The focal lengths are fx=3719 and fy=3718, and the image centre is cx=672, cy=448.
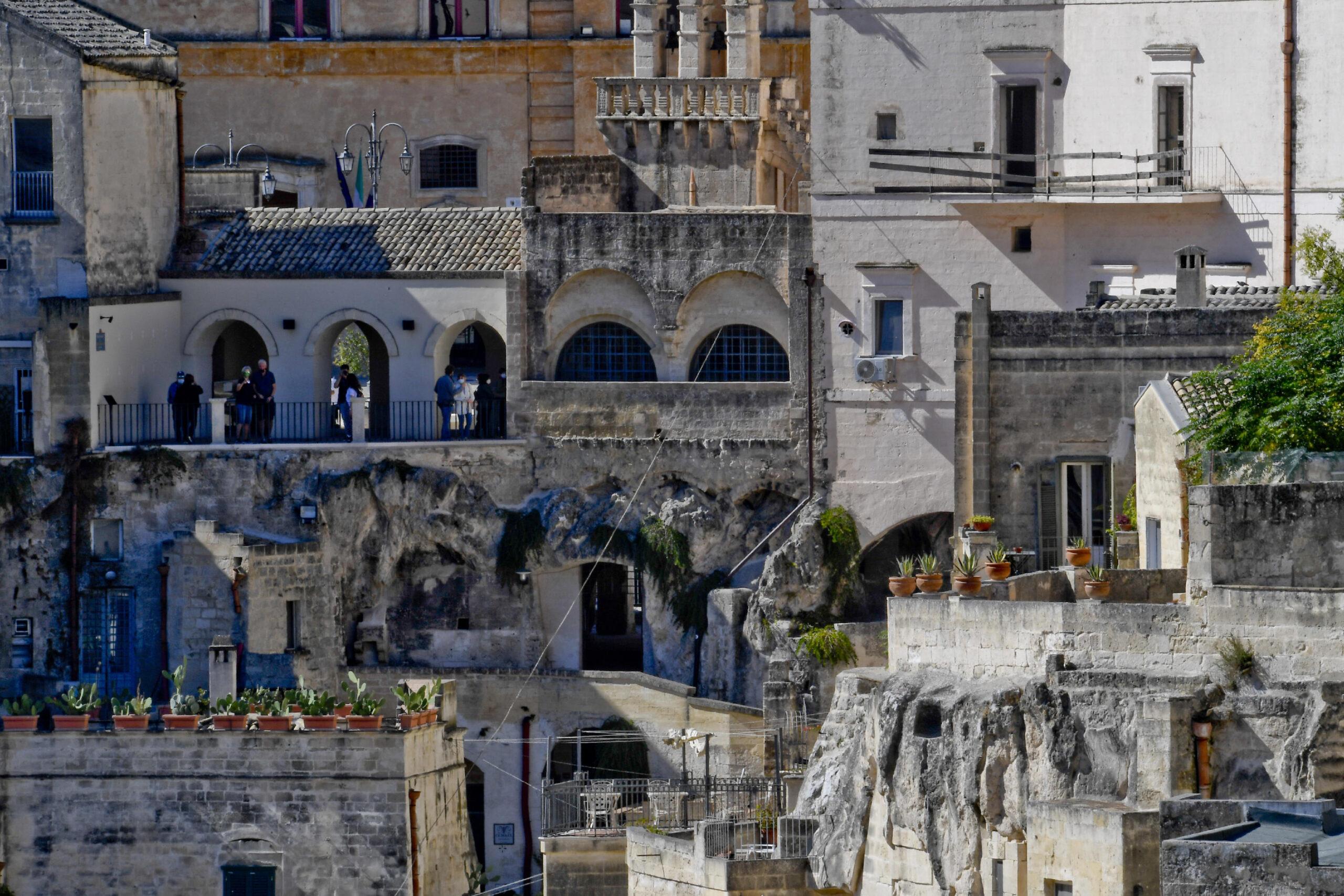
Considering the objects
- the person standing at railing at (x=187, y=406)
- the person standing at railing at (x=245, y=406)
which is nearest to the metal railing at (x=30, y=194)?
the person standing at railing at (x=187, y=406)

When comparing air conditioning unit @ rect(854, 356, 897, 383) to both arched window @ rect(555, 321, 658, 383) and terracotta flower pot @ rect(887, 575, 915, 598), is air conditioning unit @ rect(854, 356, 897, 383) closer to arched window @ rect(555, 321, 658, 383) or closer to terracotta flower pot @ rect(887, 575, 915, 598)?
arched window @ rect(555, 321, 658, 383)

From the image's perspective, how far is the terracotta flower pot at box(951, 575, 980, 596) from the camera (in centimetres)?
4650

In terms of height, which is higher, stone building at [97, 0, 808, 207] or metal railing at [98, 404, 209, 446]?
stone building at [97, 0, 808, 207]

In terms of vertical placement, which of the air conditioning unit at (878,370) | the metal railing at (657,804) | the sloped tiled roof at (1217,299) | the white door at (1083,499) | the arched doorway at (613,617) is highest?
the sloped tiled roof at (1217,299)

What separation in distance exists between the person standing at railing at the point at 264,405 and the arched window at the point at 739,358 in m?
6.81

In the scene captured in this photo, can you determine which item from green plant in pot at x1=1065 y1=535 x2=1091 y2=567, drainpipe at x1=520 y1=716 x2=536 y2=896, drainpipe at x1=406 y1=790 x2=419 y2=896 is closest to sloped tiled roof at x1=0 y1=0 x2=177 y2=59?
drainpipe at x1=520 y1=716 x2=536 y2=896

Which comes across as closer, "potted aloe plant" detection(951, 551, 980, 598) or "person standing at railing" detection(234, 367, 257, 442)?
"potted aloe plant" detection(951, 551, 980, 598)

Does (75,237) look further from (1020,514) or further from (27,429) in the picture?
(1020,514)

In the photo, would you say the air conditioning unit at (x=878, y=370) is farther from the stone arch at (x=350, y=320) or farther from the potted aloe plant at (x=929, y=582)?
the potted aloe plant at (x=929, y=582)

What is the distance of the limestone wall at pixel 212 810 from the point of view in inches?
2078

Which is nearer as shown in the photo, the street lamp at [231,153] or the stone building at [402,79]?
the street lamp at [231,153]

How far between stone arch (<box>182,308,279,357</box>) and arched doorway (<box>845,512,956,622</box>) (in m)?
10.5

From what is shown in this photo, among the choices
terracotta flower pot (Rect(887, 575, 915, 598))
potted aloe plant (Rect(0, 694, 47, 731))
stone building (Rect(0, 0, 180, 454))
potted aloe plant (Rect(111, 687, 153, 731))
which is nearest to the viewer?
terracotta flower pot (Rect(887, 575, 915, 598))

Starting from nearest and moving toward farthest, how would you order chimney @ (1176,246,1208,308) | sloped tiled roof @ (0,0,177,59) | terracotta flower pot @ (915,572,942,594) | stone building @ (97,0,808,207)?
terracotta flower pot @ (915,572,942,594)
chimney @ (1176,246,1208,308)
sloped tiled roof @ (0,0,177,59)
stone building @ (97,0,808,207)
